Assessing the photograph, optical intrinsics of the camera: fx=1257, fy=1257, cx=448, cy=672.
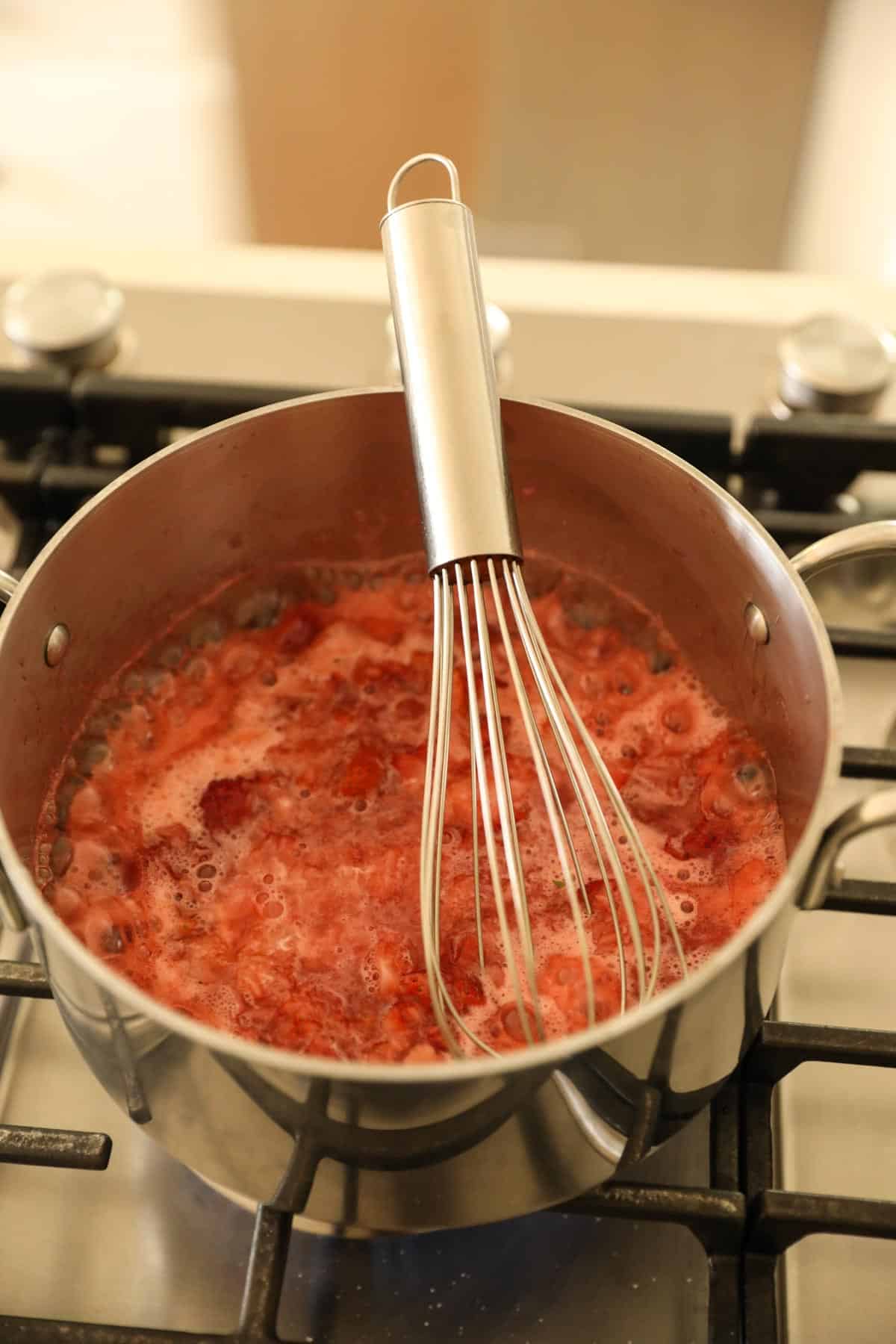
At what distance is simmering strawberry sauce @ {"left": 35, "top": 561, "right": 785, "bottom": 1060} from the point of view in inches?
21.0

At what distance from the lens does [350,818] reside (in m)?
0.61

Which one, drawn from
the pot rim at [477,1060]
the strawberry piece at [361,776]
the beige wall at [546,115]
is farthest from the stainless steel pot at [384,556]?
the beige wall at [546,115]

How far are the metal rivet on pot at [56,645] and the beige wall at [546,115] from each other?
936 mm

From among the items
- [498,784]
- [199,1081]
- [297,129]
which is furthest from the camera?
[297,129]

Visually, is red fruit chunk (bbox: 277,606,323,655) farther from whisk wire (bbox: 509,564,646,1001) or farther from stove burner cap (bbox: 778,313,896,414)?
stove burner cap (bbox: 778,313,896,414)

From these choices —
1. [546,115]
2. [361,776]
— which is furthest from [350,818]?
[546,115]

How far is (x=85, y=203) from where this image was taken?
4.78 ft

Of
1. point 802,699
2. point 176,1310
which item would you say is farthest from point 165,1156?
point 802,699

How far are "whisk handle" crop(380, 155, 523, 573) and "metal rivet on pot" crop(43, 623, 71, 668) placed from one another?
18 cm

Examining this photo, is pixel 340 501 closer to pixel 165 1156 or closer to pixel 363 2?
pixel 165 1156

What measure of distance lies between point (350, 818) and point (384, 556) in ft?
0.56

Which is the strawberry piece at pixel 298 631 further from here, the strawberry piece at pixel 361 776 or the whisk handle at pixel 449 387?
the whisk handle at pixel 449 387

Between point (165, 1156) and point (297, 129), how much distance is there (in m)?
1.16

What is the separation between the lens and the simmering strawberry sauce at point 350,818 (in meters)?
0.53
